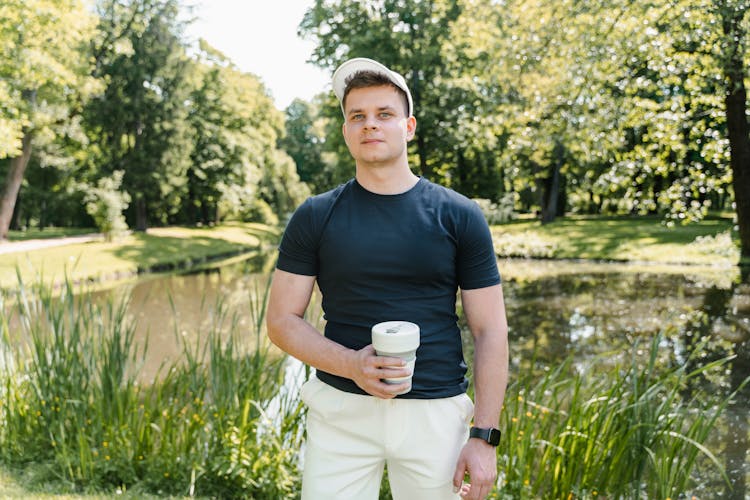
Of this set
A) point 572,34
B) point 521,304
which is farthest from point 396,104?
point 521,304

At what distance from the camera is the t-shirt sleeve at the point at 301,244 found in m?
1.97

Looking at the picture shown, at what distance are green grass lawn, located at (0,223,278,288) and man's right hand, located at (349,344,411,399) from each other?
11.7 m

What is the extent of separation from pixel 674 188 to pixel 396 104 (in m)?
10.0

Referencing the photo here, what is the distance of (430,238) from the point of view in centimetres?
189

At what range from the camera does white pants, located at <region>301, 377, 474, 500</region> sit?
188 centimetres

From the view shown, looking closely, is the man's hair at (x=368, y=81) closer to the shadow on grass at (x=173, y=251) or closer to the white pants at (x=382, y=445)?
the white pants at (x=382, y=445)

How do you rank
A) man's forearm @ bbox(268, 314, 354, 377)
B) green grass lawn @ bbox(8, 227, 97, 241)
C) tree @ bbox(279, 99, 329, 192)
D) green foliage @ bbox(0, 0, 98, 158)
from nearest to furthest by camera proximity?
1. man's forearm @ bbox(268, 314, 354, 377)
2. green foliage @ bbox(0, 0, 98, 158)
3. green grass lawn @ bbox(8, 227, 97, 241)
4. tree @ bbox(279, 99, 329, 192)

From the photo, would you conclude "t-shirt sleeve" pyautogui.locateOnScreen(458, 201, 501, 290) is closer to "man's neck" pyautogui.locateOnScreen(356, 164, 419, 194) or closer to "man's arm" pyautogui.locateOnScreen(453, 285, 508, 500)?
"man's arm" pyautogui.locateOnScreen(453, 285, 508, 500)

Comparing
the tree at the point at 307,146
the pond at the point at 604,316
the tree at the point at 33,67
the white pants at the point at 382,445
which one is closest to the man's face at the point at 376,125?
the white pants at the point at 382,445

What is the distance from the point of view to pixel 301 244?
6.50ft

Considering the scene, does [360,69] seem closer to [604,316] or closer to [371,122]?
[371,122]

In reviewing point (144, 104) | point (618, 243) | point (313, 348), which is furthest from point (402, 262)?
point (144, 104)

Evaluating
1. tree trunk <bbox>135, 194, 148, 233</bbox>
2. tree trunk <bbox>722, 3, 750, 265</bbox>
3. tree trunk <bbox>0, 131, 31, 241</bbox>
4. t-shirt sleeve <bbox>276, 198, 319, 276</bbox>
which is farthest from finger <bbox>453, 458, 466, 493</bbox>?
tree trunk <bbox>135, 194, 148, 233</bbox>

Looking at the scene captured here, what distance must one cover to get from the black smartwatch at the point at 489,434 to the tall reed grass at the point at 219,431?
181 cm
